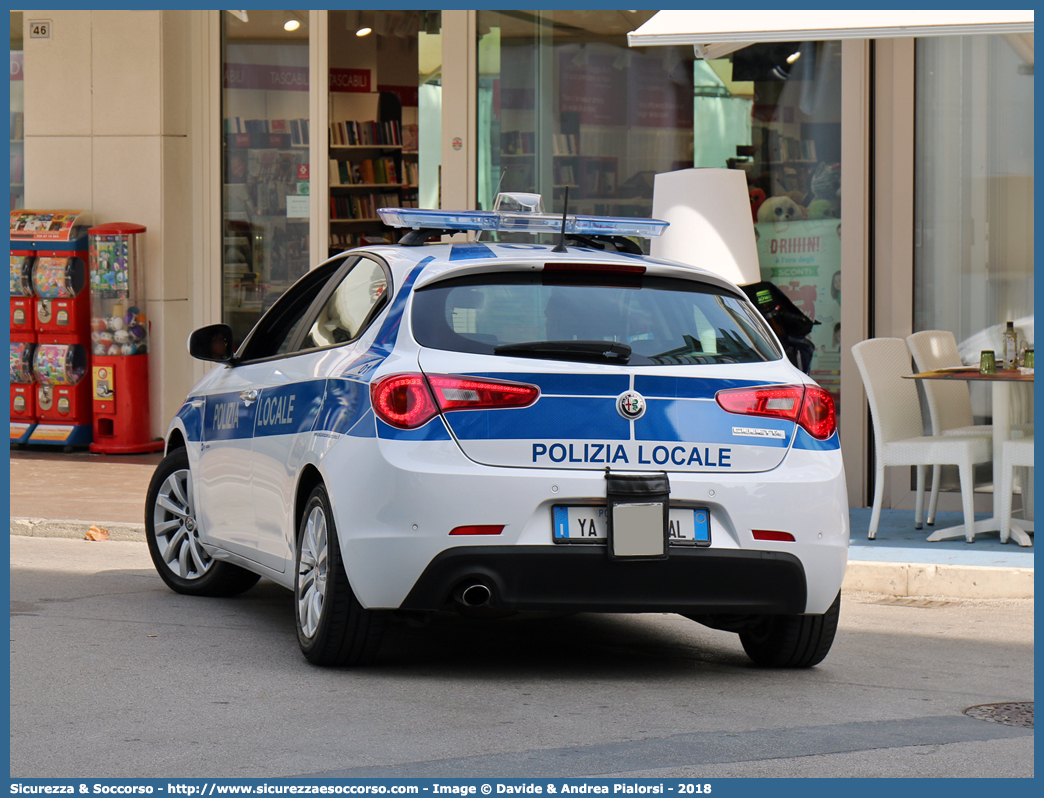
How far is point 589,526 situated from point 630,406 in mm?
441

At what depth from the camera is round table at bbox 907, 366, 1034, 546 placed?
889cm

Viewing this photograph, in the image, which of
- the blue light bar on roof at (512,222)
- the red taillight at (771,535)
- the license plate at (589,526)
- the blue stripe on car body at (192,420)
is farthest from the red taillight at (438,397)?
the blue stripe on car body at (192,420)

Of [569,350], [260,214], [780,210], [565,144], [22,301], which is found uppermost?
[565,144]

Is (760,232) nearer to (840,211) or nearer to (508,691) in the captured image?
(840,211)

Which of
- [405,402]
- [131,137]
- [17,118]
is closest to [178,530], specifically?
[405,402]

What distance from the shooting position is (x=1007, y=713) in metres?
5.16

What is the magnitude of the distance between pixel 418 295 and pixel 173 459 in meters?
2.42

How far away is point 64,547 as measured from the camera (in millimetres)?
8930

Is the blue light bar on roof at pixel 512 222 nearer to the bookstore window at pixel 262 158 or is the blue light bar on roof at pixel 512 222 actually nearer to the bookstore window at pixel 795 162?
the bookstore window at pixel 795 162

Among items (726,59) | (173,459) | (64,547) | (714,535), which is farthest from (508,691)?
(726,59)

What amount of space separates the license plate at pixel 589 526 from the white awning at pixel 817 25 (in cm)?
451

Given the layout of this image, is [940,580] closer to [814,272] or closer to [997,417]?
[997,417]

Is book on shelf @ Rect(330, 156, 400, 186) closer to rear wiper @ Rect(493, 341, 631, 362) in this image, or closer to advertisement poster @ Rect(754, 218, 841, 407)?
advertisement poster @ Rect(754, 218, 841, 407)

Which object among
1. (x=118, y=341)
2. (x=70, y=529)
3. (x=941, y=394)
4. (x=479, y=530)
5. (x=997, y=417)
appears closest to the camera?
(x=479, y=530)
